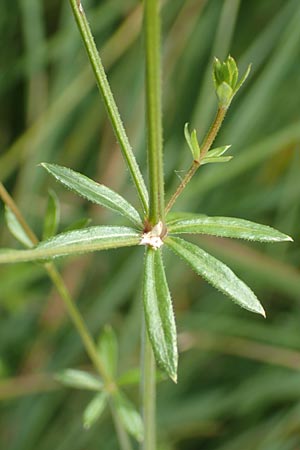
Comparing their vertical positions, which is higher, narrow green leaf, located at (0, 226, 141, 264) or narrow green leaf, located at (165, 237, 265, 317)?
narrow green leaf, located at (0, 226, 141, 264)

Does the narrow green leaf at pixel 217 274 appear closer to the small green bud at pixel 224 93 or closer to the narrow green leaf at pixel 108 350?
the small green bud at pixel 224 93

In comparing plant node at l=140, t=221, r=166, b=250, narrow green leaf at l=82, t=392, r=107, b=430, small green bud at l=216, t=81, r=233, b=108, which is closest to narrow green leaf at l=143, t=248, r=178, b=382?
plant node at l=140, t=221, r=166, b=250

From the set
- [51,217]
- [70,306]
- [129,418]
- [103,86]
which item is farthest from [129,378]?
[103,86]

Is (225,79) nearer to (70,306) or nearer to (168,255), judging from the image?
(70,306)

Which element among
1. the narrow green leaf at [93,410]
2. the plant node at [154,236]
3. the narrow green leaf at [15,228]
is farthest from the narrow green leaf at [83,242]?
the narrow green leaf at [93,410]

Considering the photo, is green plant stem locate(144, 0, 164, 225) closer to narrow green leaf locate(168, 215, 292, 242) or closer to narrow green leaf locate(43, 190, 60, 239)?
narrow green leaf locate(168, 215, 292, 242)

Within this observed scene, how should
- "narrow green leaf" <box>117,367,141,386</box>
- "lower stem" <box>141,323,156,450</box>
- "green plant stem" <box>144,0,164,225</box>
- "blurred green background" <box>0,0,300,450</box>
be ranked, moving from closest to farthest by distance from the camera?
"green plant stem" <box>144,0,164,225</box> → "lower stem" <box>141,323,156,450</box> → "narrow green leaf" <box>117,367,141,386</box> → "blurred green background" <box>0,0,300,450</box>
